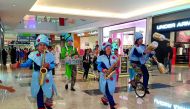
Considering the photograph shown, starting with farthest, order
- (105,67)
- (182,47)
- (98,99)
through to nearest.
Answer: (182,47), (98,99), (105,67)

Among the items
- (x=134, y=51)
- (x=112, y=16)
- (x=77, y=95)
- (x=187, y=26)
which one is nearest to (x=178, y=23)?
(x=187, y=26)

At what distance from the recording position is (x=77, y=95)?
592 cm

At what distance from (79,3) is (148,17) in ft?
16.0

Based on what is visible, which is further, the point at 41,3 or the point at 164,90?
the point at 41,3

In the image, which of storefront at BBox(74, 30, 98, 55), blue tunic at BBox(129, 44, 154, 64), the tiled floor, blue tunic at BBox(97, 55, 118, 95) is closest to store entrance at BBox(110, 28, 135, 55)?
storefront at BBox(74, 30, 98, 55)

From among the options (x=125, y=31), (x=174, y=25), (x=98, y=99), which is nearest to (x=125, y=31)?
(x=125, y=31)

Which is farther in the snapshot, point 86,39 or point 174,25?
point 86,39

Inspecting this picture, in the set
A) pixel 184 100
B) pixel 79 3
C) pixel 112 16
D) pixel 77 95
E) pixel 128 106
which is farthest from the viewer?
pixel 112 16

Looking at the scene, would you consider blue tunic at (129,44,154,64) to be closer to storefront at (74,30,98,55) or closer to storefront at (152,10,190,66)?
storefront at (152,10,190,66)

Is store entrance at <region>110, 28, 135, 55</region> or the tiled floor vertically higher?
store entrance at <region>110, 28, 135, 55</region>

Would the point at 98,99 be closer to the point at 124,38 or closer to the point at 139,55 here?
the point at 139,55

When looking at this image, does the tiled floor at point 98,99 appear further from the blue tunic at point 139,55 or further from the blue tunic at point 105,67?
the blue tunic at point 139,55

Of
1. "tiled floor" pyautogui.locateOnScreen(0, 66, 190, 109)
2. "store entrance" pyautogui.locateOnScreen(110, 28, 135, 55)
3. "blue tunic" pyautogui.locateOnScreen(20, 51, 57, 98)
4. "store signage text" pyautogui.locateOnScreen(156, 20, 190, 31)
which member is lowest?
"tiled floor" pyautogui.locateOnScreen(0, 66, 190, 109)

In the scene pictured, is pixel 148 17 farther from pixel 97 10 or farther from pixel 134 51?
pixel 134 51
